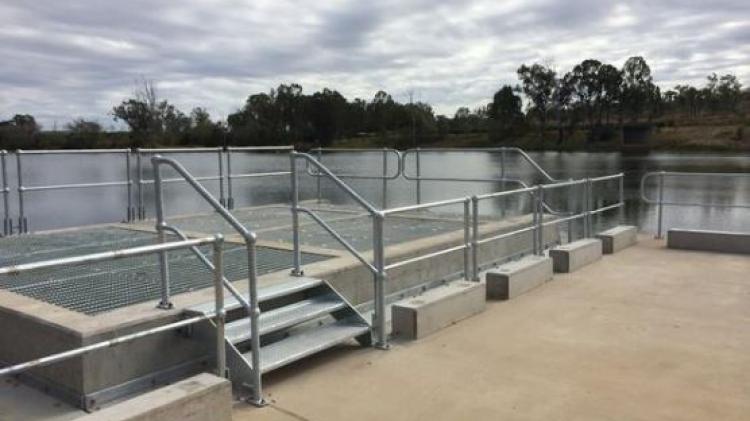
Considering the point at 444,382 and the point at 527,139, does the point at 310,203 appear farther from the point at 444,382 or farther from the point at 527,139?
the point at 527,139

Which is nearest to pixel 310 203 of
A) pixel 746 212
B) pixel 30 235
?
pixel 30 235

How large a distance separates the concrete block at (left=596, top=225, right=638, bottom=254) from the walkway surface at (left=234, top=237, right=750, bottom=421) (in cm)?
225

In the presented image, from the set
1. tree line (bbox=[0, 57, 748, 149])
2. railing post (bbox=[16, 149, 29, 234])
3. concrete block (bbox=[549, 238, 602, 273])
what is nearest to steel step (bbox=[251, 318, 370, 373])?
concrete block (bbox=[549, 238, 602, 273])

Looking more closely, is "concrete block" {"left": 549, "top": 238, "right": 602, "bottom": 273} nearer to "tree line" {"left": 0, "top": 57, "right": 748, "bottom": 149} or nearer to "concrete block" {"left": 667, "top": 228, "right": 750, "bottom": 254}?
"concrete block" {"left": 667, "top": 228, "right": 750, "bottom": 254}

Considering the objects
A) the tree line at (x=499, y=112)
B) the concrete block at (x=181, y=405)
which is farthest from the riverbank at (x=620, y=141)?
the concrete block at (x=181, y=405)

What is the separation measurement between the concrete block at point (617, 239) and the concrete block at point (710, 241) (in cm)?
48

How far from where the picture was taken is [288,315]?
4816mm

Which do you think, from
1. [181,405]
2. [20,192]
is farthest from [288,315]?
[20,192]

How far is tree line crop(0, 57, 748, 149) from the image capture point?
8650 centimetres

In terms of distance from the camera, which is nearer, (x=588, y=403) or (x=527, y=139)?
(x=588, y=403)

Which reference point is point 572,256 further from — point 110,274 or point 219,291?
point 219,291

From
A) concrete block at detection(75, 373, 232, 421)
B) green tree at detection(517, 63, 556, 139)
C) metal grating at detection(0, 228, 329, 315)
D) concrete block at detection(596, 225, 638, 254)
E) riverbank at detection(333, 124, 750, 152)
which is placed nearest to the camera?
concrete block at detection(75, 373, 232, 421)

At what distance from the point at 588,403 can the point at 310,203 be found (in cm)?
805

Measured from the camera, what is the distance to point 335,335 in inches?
192
